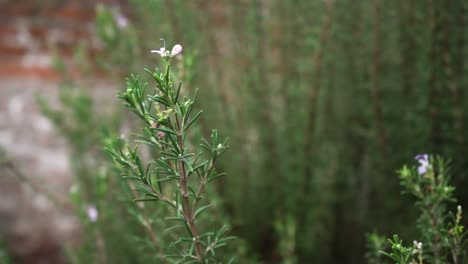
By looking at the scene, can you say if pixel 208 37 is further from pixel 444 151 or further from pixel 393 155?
pixel 444 151

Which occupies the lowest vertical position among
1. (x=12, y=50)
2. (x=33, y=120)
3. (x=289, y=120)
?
(x=289, y=120)

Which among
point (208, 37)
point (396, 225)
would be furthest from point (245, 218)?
point (208, 37)

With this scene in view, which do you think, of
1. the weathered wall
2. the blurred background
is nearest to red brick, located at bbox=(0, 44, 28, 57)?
the weathered wall

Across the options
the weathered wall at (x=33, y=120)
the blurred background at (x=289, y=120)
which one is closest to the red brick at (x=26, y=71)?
the weathered wall at (x=33, y=120)

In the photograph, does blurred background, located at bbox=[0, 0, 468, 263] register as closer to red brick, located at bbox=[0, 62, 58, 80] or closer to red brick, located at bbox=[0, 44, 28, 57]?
red brick, located at bbox=[0, 62, 58, 80]

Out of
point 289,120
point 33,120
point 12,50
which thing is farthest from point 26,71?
point 289,120

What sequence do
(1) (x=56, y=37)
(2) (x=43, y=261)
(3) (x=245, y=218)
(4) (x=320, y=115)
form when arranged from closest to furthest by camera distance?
(4) (x=320, y=115) < (3) (x=245, y=218) < (2) (x=43, y=261) < (1) (x=56, y=37)

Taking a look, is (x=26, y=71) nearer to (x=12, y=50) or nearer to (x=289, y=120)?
(x=12, y=50)

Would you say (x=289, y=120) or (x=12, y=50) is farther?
(x=12, y=50)
